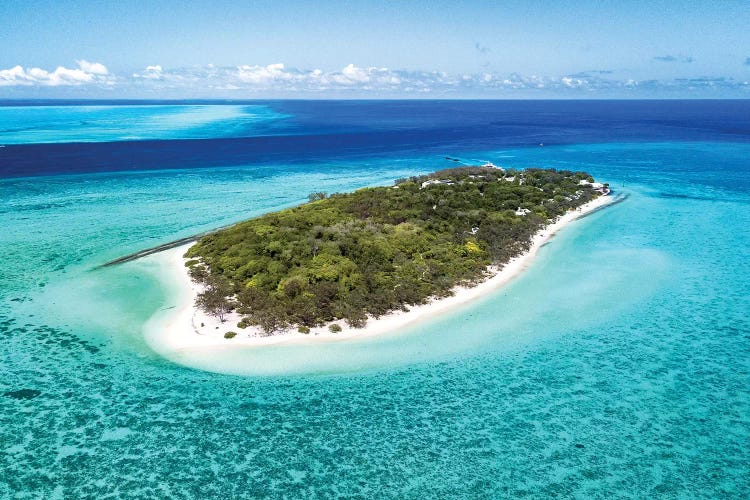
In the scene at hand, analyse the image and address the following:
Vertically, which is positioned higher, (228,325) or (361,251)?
(361,251)

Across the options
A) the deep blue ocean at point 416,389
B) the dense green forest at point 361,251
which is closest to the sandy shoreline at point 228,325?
the dense green forest at point 361,251

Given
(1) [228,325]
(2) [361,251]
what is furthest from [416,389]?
(2) [361,251]

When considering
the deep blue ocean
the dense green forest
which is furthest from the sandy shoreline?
the deep blue ocean

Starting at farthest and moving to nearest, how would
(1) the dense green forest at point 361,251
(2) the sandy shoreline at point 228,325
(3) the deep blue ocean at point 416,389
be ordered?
(1) the dense green forest at point 361,251
(2) the sandy shoreline at point 228,325
(3) the deep blue ocean at point 416,389

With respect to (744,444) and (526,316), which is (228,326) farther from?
(744,444)

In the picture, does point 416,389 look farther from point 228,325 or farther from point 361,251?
point 361,251

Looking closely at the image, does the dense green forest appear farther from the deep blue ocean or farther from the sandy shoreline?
the deep blue ocean

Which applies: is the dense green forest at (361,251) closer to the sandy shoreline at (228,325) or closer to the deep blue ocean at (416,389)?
the sandy shoreline at (228,325)
